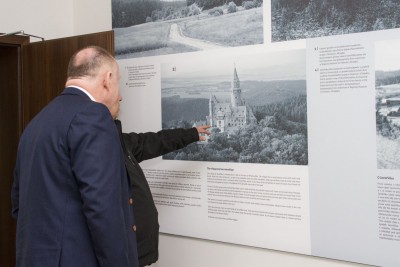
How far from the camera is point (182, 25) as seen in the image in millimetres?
2473

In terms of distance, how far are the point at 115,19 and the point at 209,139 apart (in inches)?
43.8

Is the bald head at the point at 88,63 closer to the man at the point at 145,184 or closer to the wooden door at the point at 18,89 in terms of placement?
the man at the point at 145,184

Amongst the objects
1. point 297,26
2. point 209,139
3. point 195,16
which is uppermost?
point 195,16

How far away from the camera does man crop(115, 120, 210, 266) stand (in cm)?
196

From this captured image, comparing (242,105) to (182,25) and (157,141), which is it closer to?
(157,141)

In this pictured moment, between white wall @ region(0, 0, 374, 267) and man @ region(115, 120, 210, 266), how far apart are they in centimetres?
48

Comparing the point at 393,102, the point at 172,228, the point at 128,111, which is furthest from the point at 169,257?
the point at 393,102

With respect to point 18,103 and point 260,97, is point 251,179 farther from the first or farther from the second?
point 18,103

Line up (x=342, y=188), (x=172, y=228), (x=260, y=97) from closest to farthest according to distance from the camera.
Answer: (x=342, y=188) < (x=260, y=97) < (x=172, y=228)

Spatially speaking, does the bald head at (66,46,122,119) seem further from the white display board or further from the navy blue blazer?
the white display board

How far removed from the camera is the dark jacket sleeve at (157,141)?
2.22 meters

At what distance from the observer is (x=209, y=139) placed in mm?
2363

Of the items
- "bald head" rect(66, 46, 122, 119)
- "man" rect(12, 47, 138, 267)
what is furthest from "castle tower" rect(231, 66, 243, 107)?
"man" rect(12, 47, 138, 267)

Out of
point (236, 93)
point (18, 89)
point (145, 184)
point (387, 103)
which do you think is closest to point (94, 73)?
point (145, 184)
